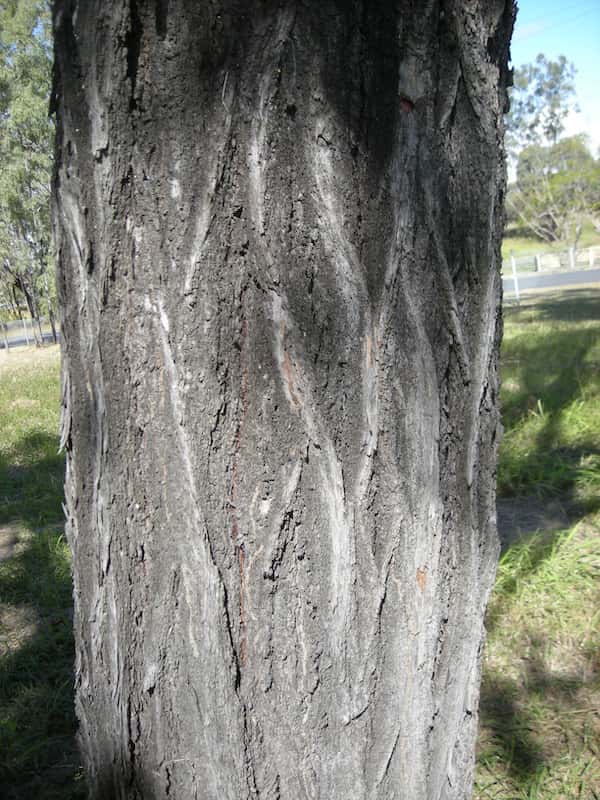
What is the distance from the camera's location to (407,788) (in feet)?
3.70

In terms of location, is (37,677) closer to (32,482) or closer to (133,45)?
(133,45)

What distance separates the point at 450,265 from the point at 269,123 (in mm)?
309

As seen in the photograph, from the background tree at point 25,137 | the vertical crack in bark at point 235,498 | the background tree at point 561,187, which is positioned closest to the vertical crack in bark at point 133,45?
the vertical crack in bark at point 235,498

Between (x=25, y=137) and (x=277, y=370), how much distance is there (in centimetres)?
2231

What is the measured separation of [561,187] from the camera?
34.9 metres

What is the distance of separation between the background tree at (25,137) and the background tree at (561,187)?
79.0ft

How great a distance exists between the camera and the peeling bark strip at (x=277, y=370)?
0.92 m

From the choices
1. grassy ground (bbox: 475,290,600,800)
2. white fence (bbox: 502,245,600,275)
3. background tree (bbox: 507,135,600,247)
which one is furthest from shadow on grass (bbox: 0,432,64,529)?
background tree (bbox: 507,135,600,247)

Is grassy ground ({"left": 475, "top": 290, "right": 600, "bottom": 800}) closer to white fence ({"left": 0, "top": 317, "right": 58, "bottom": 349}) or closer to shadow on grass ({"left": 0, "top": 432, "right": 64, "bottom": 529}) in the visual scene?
shadow on grass ({"left": 0, "top": 432, "right": 64, "bottom": 529})

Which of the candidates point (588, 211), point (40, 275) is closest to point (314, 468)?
point (40, 275)

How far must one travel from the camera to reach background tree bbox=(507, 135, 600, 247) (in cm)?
Answer: 3444

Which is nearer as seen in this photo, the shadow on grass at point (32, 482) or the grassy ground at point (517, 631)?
the grassy ground at point (517, 631)

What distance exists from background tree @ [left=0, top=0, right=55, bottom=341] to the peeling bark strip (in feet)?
65.7

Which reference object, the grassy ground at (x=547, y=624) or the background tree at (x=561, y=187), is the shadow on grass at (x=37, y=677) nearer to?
the grassy ground at (x=547, y=624)
